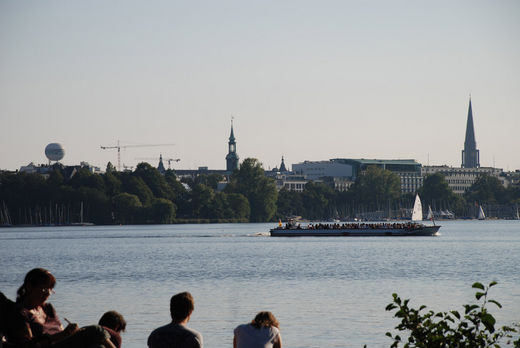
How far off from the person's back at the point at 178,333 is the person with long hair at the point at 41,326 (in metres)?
1.15

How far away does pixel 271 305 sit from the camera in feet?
136

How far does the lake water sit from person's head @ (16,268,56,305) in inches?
656

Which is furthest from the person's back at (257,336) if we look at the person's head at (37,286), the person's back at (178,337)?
the person's head at (37,286)

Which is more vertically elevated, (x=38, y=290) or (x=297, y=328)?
(x=38, y=290)

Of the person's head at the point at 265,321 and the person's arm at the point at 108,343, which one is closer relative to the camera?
the person's arm at the point at 108,343

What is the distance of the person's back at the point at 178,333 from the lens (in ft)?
42.7

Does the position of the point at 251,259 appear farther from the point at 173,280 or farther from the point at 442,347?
the point at 442,347

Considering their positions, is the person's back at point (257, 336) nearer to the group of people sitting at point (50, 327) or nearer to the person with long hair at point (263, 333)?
the person with long hair at point (263, 333)

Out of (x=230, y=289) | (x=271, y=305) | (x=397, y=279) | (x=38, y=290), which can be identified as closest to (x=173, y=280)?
(x=230, y=289)

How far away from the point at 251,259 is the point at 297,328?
169 ft

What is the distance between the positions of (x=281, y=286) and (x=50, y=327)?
39.6 metres

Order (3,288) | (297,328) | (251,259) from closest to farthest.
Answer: (297,328) < (3,288) < (251,259)

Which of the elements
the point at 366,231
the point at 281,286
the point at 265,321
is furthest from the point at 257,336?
the point at 366,231

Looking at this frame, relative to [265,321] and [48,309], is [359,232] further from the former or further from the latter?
[48,309]
